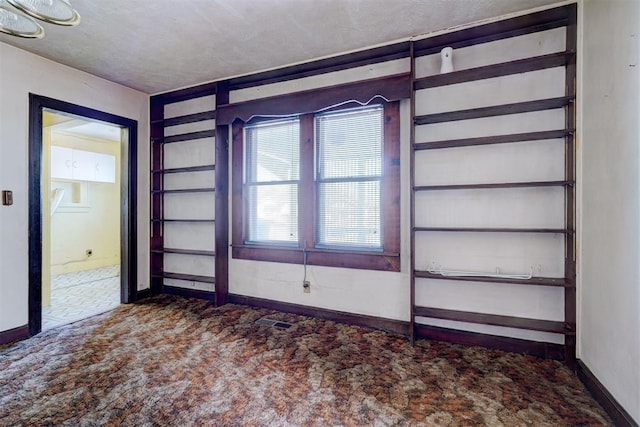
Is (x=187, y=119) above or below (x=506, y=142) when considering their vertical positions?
above

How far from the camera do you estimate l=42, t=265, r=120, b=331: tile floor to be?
→ 11.1 feet

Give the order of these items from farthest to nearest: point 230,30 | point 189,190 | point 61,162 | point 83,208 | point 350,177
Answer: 1. point 83,208
2. point 61,162
3. point 189,190
4. point 350,177
5. point 230,30

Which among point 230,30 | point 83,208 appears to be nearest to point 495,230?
point 230,30

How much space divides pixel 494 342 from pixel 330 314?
142 centimetres

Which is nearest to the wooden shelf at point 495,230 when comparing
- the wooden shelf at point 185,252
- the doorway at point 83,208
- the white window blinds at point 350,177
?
the white window blinds at point 350,177

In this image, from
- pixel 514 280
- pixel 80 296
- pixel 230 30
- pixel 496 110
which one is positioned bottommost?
pixel 80 296

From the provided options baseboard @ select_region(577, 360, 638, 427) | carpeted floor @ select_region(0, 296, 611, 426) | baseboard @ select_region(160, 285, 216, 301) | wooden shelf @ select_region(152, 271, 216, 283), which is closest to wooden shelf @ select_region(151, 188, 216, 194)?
wooden shelf @ select_region(152, 271, 216, 283)

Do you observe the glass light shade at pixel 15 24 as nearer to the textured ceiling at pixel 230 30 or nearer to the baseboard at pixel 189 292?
the textured ceiling at pixel 230 30

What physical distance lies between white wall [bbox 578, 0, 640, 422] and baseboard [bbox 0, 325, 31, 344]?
14.1 ft

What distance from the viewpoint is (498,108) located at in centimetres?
245

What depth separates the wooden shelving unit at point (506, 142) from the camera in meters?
2.26

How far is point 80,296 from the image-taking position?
4160 mm

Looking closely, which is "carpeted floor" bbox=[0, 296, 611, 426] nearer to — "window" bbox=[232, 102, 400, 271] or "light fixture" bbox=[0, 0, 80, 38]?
"window" bbox=[232, 102, 400, 271]

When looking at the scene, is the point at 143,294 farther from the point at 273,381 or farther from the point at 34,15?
the point at 34,15
